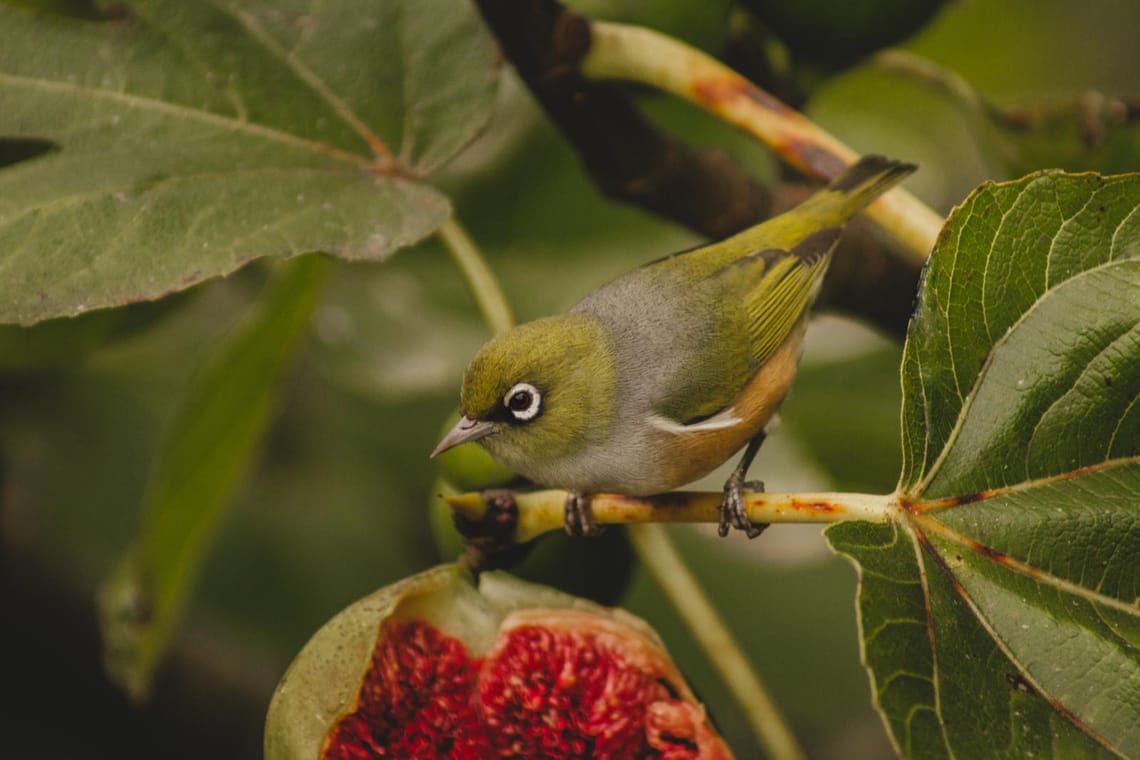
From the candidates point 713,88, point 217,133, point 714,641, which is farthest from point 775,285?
point 217,133

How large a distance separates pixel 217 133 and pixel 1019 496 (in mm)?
1175

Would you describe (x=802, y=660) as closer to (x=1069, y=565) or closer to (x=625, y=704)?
(x=625, y=704)

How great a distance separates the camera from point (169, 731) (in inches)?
102

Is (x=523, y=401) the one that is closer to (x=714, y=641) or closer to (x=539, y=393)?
(x=539, y=393)

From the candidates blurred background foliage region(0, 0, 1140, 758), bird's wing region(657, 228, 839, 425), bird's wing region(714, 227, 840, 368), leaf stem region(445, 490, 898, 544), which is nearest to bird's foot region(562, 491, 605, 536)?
leaf stem region(445, 490, 898, 544)

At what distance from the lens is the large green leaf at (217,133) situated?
58.4 inches

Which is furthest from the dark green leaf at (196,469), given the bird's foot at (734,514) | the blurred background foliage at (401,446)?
the bird's foot at (734,514)

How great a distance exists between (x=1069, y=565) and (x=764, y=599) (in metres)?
1.81

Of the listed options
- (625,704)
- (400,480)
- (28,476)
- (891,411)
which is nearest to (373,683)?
(625,704)

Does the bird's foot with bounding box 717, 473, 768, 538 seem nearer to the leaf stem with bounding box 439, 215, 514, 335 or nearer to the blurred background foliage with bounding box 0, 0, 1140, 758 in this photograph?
the leaf stem with bounding box 439, 215, 514, 335

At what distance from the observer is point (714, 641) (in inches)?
62.9

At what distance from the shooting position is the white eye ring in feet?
5.50

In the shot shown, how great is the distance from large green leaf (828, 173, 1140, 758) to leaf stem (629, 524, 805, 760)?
16.5 inches

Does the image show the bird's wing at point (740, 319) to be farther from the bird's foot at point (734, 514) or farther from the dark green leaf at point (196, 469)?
the dark green leaf at point (196, 469)
